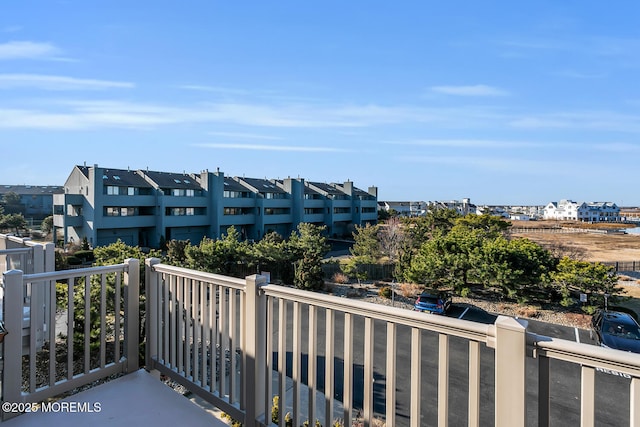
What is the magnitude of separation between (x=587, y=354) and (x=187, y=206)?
25688 mm

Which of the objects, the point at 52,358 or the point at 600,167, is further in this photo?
the point at 600,167

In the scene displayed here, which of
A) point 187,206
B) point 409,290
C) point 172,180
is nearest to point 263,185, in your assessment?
point 187,206

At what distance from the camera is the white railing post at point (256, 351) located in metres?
2.01

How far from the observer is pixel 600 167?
67.2 ft

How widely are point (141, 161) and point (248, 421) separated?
27039mm

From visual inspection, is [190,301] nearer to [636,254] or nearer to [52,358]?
[52,358]

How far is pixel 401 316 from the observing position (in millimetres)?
1471

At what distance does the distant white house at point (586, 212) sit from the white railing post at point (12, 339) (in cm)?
8688

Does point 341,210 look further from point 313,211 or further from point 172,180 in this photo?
point 172,180

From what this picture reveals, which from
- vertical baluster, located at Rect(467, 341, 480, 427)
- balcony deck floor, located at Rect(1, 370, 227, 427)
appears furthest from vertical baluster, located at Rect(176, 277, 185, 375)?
vertical baluster, located at Rect(467, 341, 480, 427)

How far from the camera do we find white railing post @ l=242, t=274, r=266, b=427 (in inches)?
79.0

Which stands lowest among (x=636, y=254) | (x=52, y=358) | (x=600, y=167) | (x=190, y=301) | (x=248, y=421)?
(x=636, y=254)

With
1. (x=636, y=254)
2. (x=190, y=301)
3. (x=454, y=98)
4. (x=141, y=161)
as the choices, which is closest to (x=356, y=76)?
(x=454, y=98)

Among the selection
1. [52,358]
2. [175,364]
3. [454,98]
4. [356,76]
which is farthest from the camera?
[454,98]
